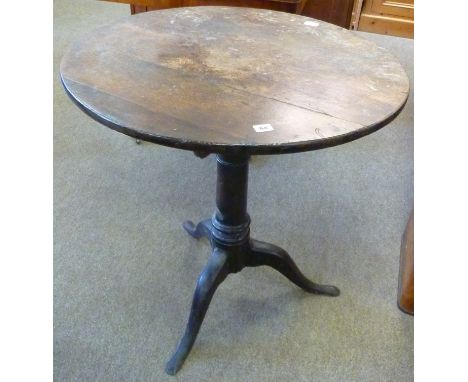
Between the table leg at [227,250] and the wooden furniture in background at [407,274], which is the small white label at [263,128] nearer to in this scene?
the table leg at [227,250]

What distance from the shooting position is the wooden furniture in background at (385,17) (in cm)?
339

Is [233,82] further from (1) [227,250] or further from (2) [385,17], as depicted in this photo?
(2) [385,17]

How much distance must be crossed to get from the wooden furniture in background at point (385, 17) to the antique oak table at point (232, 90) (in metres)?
2.38

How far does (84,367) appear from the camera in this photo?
1219mm

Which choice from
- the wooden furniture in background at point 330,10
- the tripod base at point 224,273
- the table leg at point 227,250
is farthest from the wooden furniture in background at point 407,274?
the wooden furniture in background at point 330,10

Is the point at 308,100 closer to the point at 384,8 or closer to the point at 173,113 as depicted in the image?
the point at 173,113

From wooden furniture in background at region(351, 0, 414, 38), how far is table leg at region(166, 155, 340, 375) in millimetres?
2736

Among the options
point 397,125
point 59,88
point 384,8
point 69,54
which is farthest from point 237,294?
point 384,8

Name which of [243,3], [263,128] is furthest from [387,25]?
[263,128]

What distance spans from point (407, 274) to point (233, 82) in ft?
2.98

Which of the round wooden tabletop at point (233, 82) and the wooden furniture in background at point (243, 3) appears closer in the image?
the round wooden tabletop at point (233, 82)

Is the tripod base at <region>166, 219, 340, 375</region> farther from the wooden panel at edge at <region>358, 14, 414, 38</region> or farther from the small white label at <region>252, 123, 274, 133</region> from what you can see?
the wooden panel at edge at <region>358, 14, 414, 38</region>

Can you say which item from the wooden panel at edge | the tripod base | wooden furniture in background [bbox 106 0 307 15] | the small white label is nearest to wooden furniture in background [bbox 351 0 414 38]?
the wooden panel at edge

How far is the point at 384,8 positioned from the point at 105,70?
3068mm
